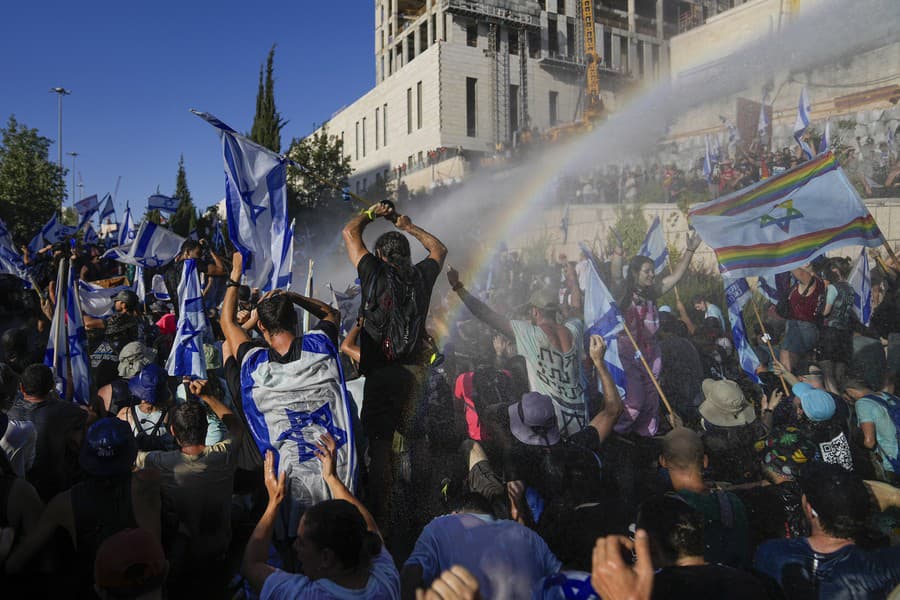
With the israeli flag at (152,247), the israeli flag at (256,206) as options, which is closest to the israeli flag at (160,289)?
the israeli flag at (152,247)

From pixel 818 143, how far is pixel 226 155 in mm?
16836

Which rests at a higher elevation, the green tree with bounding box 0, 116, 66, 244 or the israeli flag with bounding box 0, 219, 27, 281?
the green tree with bounding box 0, 116, 66, 244

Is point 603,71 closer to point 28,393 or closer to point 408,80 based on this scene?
point 408,80

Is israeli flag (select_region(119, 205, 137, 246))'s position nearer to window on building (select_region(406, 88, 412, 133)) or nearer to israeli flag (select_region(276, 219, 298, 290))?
israeli flag (select_region(276, 219, 298, 290))

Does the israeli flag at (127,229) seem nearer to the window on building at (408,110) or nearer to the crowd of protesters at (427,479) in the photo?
the crowd of protesters at (427,479)

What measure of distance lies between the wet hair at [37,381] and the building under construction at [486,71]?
32.3 m

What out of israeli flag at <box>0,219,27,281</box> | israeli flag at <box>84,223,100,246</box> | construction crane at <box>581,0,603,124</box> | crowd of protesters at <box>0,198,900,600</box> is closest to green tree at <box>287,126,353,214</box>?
israeli flag at <box>84,223,100,246</box>

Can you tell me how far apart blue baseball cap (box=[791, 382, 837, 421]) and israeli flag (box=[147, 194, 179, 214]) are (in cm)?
1568

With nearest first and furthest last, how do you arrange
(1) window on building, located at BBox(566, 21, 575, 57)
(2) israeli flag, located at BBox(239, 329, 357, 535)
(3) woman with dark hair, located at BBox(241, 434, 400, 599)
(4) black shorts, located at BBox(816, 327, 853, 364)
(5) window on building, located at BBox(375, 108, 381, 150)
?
(3) woman with dark hair, located at BBox(241, 434, 400, 599) < (2) israeli flag, located at BBox(239, 329, 357, 535) < (4) black shorts, located at BBox(816, 327, 853, 364) < (1) window on building, located at BBox(566, 21, 575, 57) < (5) window on building, located at BBox(375, 108, 381, 150)

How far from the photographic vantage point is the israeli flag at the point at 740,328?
5.73 meters

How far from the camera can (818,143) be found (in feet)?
54.5

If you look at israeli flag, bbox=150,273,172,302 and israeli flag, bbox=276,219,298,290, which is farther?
israeli flag, bbox=150,273,172,302

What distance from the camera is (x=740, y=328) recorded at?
19.5 feet

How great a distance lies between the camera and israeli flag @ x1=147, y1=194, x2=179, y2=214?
15.8 meters
